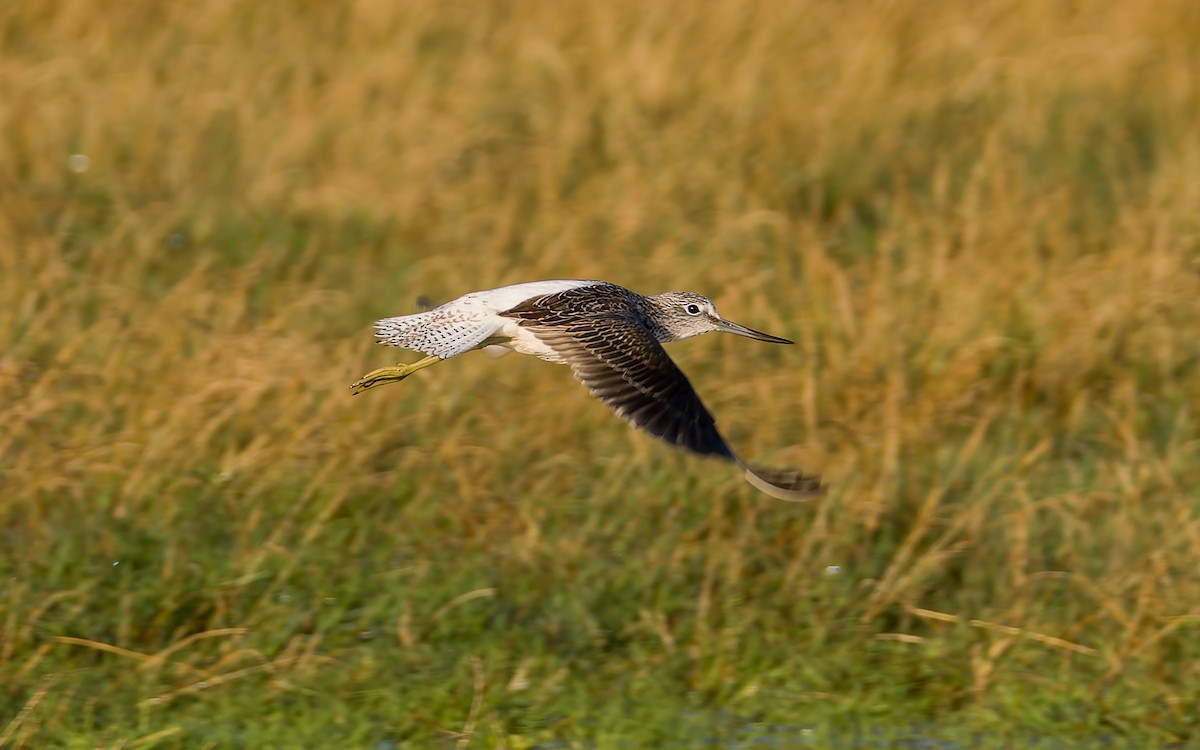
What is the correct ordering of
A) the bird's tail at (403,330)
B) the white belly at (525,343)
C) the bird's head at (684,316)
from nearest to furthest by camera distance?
the white belly at (525,343) → the bird's tail at (403,330) → the bird's head at (684,316)

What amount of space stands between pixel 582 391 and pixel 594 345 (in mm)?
1932

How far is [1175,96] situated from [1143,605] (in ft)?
13.9

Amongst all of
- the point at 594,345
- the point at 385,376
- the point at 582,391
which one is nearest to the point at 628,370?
the point at 594,345

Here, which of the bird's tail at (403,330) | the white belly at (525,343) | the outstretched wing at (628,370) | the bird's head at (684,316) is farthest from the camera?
the bird's head at (684,316)

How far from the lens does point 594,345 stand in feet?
15.4

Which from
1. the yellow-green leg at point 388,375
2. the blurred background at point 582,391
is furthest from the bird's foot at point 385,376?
the blurred background at point 582,391

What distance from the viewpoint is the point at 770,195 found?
27.1ft

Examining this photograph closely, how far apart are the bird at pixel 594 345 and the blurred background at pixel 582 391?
95cm

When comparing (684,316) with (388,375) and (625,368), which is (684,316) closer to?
(625,368)

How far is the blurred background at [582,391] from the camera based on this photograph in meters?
5.44

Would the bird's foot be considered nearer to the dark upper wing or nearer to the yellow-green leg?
the yellow-green leg

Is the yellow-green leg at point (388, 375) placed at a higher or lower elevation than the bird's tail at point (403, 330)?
lower

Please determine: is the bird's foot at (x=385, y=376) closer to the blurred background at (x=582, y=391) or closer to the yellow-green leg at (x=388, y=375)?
the yellow-green leg at (x=388, y=375)

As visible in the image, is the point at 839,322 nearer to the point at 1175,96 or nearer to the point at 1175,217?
the point at 1175,217
